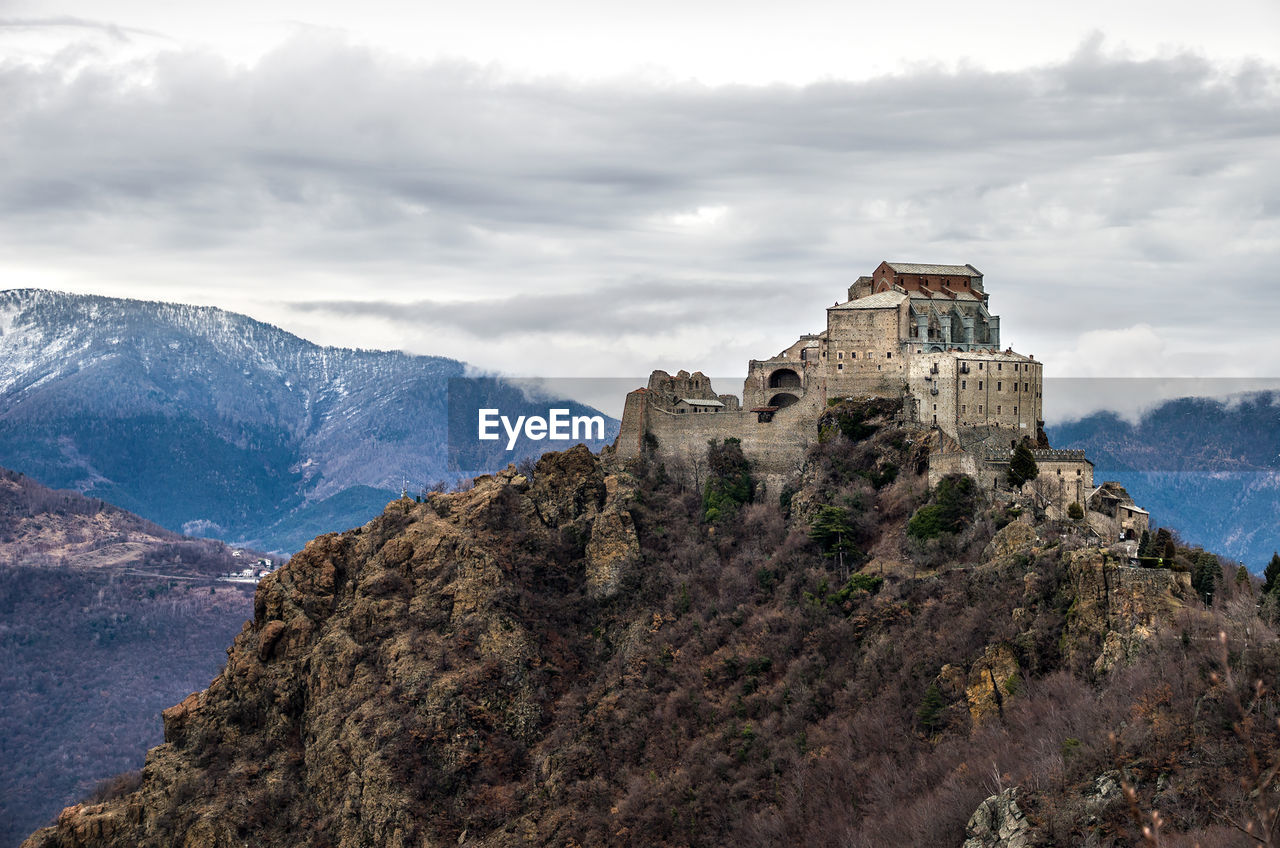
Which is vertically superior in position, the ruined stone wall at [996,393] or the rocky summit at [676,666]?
the ruined stone wall at [996,393]

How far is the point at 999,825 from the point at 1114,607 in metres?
12.9

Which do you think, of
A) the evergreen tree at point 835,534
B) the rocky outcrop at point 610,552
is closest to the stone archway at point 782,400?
the rocky outcrop at point 610,552

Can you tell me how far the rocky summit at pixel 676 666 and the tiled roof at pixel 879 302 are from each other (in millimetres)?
7677

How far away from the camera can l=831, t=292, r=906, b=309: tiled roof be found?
352 ft

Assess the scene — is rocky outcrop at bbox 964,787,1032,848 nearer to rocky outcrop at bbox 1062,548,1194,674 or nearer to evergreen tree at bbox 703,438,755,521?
rocky outcrop at bbox 1062,548,1194,674

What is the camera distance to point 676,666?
10138cm

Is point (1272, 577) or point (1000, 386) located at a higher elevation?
point (1000, 386)

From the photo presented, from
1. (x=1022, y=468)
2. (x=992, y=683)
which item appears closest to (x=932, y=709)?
(x=992, y=683)

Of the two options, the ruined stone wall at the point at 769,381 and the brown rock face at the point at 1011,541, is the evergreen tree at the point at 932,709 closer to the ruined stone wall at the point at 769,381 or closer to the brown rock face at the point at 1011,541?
the brown rock face at the point at 1011,541

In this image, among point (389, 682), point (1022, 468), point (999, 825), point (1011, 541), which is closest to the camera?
point (999, 825)

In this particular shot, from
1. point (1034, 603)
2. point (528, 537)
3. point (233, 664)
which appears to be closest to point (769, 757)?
point (1034, 603)

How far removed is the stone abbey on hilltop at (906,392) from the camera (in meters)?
94.2

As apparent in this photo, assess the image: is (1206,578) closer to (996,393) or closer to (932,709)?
(932,709)

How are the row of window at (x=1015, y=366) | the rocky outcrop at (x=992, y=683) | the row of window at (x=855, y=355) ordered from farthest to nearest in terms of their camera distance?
the row of window at (x=855, y=355) → the row of window at (x=1015, y=366) → the rocky outcrop at (x=992, y=683)
